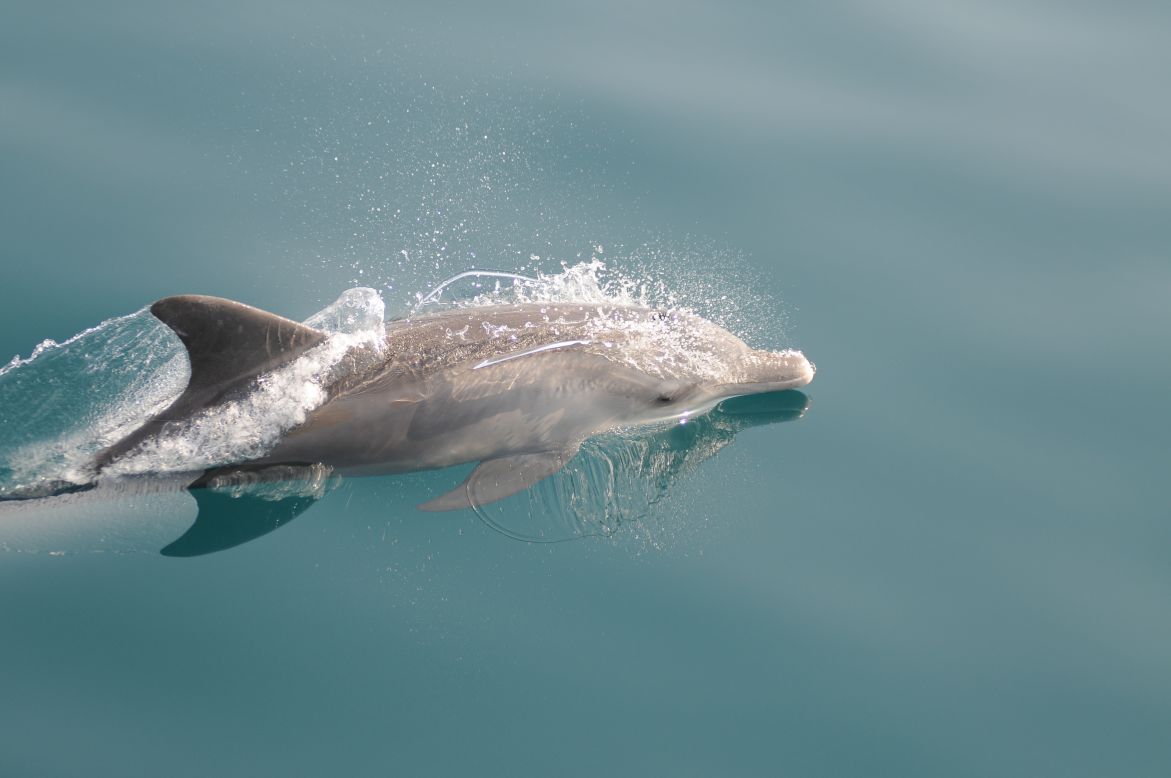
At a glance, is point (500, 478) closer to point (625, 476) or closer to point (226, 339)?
point (625, 476)

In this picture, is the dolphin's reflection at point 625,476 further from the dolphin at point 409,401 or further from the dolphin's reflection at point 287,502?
the dolphin at point 409,401

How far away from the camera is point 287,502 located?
5945 millimetres

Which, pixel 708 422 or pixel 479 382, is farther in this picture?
pixel 708 422

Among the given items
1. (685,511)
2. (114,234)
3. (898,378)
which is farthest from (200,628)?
(898,378)

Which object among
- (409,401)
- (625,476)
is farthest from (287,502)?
(625,476)

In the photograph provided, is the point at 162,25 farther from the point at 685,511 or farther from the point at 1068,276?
the point at 1068,276

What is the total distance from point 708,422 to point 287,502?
271 cm

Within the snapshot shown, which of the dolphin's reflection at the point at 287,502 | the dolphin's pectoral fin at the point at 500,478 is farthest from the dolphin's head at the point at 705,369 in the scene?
the dolphin's pectoral fin at the point at 500,478

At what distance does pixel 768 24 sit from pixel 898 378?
4.54m

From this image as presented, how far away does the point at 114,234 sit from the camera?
7.44m

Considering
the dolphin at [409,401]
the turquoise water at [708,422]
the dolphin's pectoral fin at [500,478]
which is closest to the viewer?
the turquoise water at [708,422]

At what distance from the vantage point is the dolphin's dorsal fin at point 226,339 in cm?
558

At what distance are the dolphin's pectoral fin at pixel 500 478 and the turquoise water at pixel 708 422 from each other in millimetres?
129

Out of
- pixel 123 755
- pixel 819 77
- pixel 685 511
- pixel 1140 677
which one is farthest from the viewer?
pixel 819 77
